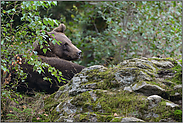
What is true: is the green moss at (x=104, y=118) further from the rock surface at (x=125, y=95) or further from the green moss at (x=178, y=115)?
the green moss at (x=178, y=115)

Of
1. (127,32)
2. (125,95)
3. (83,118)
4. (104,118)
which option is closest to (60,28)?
(127,32)

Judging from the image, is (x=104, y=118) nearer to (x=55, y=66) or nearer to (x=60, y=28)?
(x=55, y=66)

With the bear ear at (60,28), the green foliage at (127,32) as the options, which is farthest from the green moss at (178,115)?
the green foliage at (127,32)

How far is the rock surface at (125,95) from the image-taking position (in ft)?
11.1

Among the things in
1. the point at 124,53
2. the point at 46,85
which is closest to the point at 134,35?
the point at 124,53

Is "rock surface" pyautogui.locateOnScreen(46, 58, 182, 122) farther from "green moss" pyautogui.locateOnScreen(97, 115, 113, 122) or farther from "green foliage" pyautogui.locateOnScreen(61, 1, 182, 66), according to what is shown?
"green foliage" pyautogui.locateOnScreen(61, 1, 182, 66)

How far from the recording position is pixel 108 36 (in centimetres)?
835

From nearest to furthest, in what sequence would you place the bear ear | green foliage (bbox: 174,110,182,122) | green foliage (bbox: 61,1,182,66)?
green foliage (bbox: 174,110,182,122), the bear ear, green foliage (bbox: 61,1,182,66)

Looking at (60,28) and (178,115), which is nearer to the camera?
(178,115)

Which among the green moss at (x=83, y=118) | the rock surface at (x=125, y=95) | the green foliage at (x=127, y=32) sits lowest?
the green moss at (x=83, y=118)

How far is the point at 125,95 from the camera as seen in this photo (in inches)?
150

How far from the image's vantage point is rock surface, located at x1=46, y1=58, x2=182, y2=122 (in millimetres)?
3393

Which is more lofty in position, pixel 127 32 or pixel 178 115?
pixel 127 32

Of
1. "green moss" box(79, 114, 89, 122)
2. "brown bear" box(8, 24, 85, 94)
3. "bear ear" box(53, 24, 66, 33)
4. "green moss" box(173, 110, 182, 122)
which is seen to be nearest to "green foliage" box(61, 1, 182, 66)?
"bear ear" box(53, 24, 66, 33)
